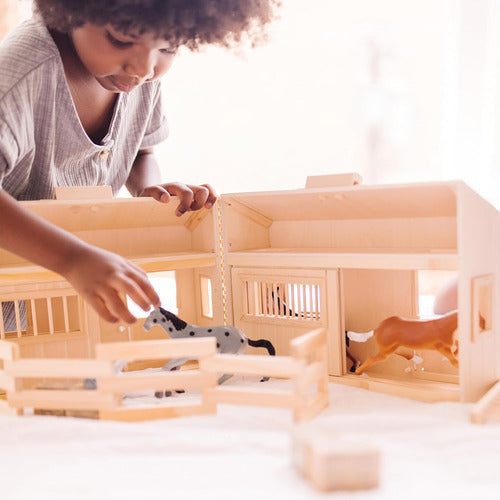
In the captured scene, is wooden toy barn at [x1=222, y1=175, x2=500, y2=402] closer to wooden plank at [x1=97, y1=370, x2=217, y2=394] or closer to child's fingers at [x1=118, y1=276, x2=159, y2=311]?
wooden plank at [x1=97, y1=370, x2=217, y2=394]

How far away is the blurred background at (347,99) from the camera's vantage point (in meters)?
1.94

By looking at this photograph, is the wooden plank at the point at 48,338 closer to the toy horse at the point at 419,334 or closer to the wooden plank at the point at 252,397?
the wooden plank at the point at 252,397

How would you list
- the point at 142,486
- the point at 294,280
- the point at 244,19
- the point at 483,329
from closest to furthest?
the point at 142,486
the point at 244,19
the point at 483,329
the point at 294,280

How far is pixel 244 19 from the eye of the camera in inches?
35.5

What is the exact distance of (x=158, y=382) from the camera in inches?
34.4

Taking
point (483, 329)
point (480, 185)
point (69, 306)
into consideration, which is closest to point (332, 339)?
point (483, 329)

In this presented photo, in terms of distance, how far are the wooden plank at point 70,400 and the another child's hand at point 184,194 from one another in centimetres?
42

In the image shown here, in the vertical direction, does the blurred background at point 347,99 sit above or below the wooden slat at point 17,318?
above

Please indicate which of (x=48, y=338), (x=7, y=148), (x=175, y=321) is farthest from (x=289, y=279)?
(x=7, y=148)

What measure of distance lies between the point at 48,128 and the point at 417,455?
2.38 feet

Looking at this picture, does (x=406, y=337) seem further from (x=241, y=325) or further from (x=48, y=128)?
(x=48, y=128)

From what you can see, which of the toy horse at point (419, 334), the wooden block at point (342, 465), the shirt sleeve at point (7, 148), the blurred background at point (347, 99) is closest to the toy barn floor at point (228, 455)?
the wooden block at point (342, 465)

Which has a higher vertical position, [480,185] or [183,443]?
[480,185]

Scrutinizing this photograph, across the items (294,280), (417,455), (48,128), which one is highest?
(48,128)
